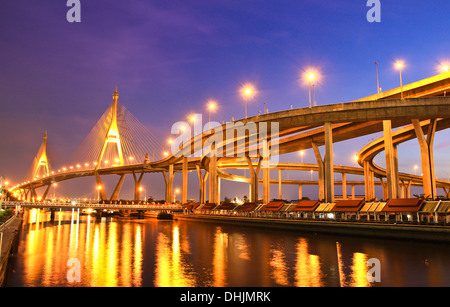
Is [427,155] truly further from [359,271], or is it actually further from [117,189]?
[117,189]

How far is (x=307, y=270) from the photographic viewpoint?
58.7ft

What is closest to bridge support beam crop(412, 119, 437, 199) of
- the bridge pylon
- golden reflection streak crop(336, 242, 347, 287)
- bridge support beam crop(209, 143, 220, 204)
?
golden reflection streak crop(336, 242, 347, 287)

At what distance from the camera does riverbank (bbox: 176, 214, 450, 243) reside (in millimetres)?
25125

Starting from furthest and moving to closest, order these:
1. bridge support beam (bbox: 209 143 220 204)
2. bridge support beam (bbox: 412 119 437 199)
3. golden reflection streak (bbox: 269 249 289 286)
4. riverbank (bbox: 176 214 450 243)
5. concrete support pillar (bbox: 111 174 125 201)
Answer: concrete support pillar (bbox: 111 174 125 201) < bridge support beam (bbox: 209 143 220 204) < bridge support beam (bbox: 412 119 437 199) < riverbank (bbox: 176 214 450 243) < golden reflection streak (bbox: 269 249 289 286)

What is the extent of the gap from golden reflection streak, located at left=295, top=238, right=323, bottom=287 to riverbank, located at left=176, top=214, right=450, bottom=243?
803 cm

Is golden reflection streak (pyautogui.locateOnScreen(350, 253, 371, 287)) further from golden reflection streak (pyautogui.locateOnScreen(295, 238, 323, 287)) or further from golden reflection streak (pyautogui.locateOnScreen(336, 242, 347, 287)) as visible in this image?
golden reflection streak (pyautogui.locateOnScreen(295, 238, 323, 287))

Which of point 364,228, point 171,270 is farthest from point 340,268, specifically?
point 364,228

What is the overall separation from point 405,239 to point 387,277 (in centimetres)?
1281

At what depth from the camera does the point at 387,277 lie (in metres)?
16.2

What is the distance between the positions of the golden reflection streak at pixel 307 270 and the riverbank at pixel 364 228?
8030 mm

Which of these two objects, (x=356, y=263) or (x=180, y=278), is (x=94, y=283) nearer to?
(x=180, y=278)

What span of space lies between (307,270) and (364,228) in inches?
578
